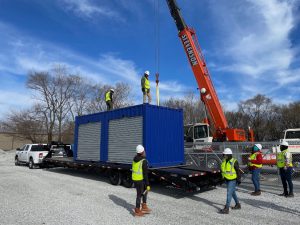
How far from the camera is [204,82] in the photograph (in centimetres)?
1756

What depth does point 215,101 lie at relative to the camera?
17266 millimetres

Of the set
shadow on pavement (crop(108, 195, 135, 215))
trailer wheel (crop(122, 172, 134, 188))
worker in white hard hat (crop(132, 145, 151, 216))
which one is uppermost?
worker in white hard hat (crop(132, 145, 151, 216))

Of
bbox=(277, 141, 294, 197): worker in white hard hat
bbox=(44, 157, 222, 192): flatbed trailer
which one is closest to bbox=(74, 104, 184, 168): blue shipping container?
bbox=(44, 157, 222, 192): flatbed trailer

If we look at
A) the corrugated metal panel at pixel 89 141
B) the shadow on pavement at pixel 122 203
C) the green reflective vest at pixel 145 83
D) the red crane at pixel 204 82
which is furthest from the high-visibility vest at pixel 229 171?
the red crane at pixel 204 82

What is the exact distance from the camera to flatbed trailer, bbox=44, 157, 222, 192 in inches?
379

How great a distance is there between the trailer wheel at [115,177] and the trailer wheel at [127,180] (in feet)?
0.79

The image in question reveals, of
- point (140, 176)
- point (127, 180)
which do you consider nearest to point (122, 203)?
point (140, 176)

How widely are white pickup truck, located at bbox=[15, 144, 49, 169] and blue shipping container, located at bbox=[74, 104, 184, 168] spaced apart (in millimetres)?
6384

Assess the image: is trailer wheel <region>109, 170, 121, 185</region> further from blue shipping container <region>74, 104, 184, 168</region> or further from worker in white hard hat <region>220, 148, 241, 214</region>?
worker in white hard hat <region>220, 148, 241, 214</region>

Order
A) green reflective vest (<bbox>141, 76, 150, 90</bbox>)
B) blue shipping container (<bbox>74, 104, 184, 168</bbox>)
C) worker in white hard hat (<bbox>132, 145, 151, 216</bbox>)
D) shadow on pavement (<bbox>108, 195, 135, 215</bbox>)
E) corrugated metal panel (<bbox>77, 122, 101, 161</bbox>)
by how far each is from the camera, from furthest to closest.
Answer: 1. corrugated metal panel (<bbox>77, 122, 101, 161</bbox>)
2. green reflective vest (<bbox>141, 76, 150, 90</bbox>)
3. blue shipping container (<bbox>74, 104, 184, 168</bbox>)
4. shadow on pavement (<bbox>108, 195, 135, 215</bbox>)
5. worker in white hard hat (<bbox>132, 145, 151, 216</bbox>)

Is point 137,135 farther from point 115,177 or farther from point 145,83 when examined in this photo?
point 145,83

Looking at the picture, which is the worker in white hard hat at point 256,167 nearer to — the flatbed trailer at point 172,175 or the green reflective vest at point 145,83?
the flatbed trailer at point 172,175

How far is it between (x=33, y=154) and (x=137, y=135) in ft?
35.4

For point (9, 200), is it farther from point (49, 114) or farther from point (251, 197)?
point (49, 114)
